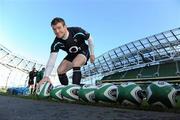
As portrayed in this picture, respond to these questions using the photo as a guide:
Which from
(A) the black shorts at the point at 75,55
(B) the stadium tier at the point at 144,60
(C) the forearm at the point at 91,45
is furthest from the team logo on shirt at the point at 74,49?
(B) the stadium tier at the point at 144,60

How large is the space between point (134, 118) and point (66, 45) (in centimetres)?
552

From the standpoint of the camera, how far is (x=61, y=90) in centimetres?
860

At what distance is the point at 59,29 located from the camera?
8734 millimetres

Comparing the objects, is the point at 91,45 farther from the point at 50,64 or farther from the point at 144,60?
the point at 144,60


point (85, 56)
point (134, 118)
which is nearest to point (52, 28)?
point (85, 56)

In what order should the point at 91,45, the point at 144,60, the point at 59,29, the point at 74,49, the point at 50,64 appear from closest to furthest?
the point at 59,29 < the point at 91,45 < the point at 74,49 < the point at 50,64 < the point at 144,60

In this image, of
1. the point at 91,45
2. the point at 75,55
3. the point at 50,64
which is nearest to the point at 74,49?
the point at 75,55

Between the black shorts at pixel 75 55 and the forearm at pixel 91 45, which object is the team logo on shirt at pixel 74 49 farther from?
the forearm at pixel 91 45

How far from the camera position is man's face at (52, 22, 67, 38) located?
28.4ft

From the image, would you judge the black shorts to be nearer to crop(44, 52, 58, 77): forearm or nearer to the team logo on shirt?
the team logo on shirt

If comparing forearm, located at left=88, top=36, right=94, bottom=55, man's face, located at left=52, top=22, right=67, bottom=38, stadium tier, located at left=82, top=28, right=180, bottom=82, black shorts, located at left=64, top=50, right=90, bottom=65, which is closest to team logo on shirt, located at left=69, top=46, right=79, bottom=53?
black shorts, located at left=64, top=50, right=90, bottom=65

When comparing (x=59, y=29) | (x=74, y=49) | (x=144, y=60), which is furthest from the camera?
(x=144, y=60)

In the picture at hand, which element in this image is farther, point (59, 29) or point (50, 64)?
point (50, 64)

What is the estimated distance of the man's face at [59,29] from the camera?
8.65 meters
